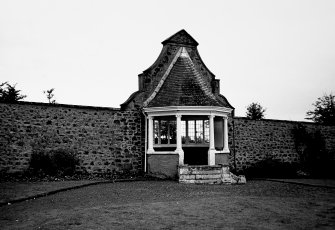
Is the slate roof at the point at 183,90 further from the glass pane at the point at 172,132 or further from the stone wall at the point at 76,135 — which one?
the glass pane at the point at 172,132

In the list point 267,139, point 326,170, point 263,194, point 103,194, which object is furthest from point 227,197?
point 326,170

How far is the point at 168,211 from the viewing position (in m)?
7.55

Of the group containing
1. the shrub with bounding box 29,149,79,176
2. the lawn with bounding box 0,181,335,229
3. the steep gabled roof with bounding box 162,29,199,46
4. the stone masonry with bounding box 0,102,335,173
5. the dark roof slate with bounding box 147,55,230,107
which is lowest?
the lawn with bounding box 0,181,335,229

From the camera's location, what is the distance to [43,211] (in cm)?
764

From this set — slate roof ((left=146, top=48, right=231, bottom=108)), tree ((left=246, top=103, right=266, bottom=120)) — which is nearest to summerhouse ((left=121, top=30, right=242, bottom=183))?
slate roof ((left=146, top=48, right=231, bottom=108))

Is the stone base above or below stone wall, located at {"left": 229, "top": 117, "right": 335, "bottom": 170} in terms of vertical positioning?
below

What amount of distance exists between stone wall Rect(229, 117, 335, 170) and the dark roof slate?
11.2ft

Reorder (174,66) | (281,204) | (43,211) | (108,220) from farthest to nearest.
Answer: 1. (174,66)
2. (281,204)
3. (43,211)
4. (108,220)

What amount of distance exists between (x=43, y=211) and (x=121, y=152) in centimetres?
899

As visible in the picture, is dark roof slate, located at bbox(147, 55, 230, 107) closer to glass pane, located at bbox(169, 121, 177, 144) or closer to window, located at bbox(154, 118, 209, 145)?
window, located at bbox(154, 118, 209, 145)

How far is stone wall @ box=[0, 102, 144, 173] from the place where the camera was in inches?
555

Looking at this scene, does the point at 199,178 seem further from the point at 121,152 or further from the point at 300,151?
the point at 300,151

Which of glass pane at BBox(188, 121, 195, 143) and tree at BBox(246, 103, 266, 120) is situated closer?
glass pane at BBox(188, 121, 195, 143)

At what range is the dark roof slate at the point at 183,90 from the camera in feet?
52.0
